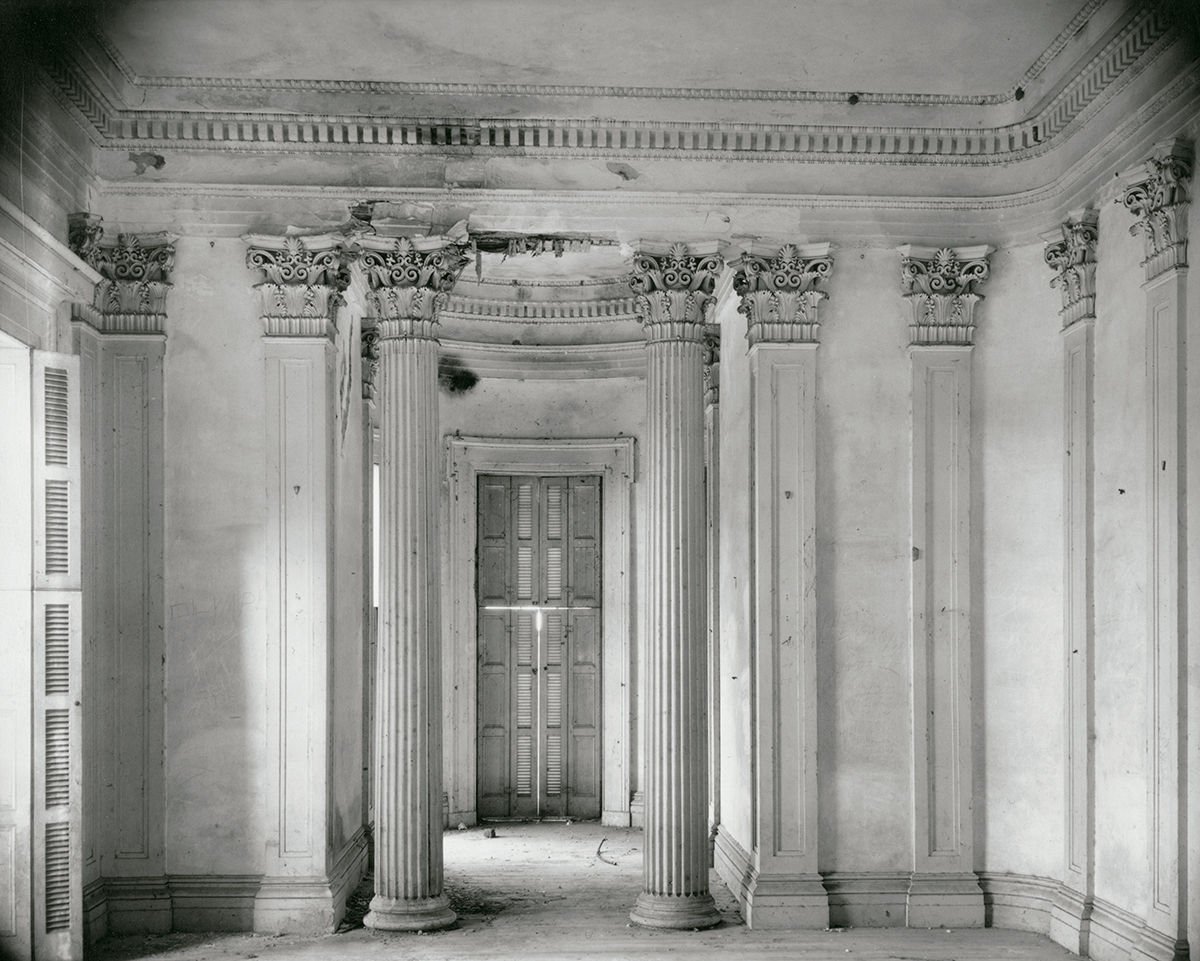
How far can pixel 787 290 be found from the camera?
802cm

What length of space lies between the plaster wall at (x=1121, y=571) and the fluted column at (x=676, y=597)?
7.14ft

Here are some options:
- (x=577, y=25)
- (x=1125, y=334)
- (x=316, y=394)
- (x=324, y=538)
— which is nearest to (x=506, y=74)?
(x=577, y=25)

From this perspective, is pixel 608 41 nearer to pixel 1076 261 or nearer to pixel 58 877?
pixel 1076 261

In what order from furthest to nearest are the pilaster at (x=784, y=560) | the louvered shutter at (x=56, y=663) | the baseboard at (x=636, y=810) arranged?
the baseboard at (x=636, y=810) < the pilaster at (x=784, y=560) < the louvered shutter at (x=56, y=663)

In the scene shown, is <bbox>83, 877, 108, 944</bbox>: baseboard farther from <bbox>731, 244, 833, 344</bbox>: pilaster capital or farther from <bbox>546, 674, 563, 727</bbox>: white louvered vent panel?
<bbox>731, 244, 833, 344</bbox>: pilaster capital


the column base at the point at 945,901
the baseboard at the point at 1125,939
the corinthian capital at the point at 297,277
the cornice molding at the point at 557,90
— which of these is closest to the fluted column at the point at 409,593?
the corinthian capital at the point at 297,277

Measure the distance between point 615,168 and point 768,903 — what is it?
172 inches

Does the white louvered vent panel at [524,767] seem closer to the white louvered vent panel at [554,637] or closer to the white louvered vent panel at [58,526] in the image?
the white louvered vent panel at [554,637]

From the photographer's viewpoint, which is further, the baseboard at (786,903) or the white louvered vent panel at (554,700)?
the white louvered vent panel at (554,700)

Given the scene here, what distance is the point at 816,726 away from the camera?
25.9ft

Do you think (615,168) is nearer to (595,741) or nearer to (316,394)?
(316,394)

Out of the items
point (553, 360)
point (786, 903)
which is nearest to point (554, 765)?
point (553, 360)

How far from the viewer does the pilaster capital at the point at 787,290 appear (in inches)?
315

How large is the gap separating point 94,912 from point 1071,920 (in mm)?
5313
